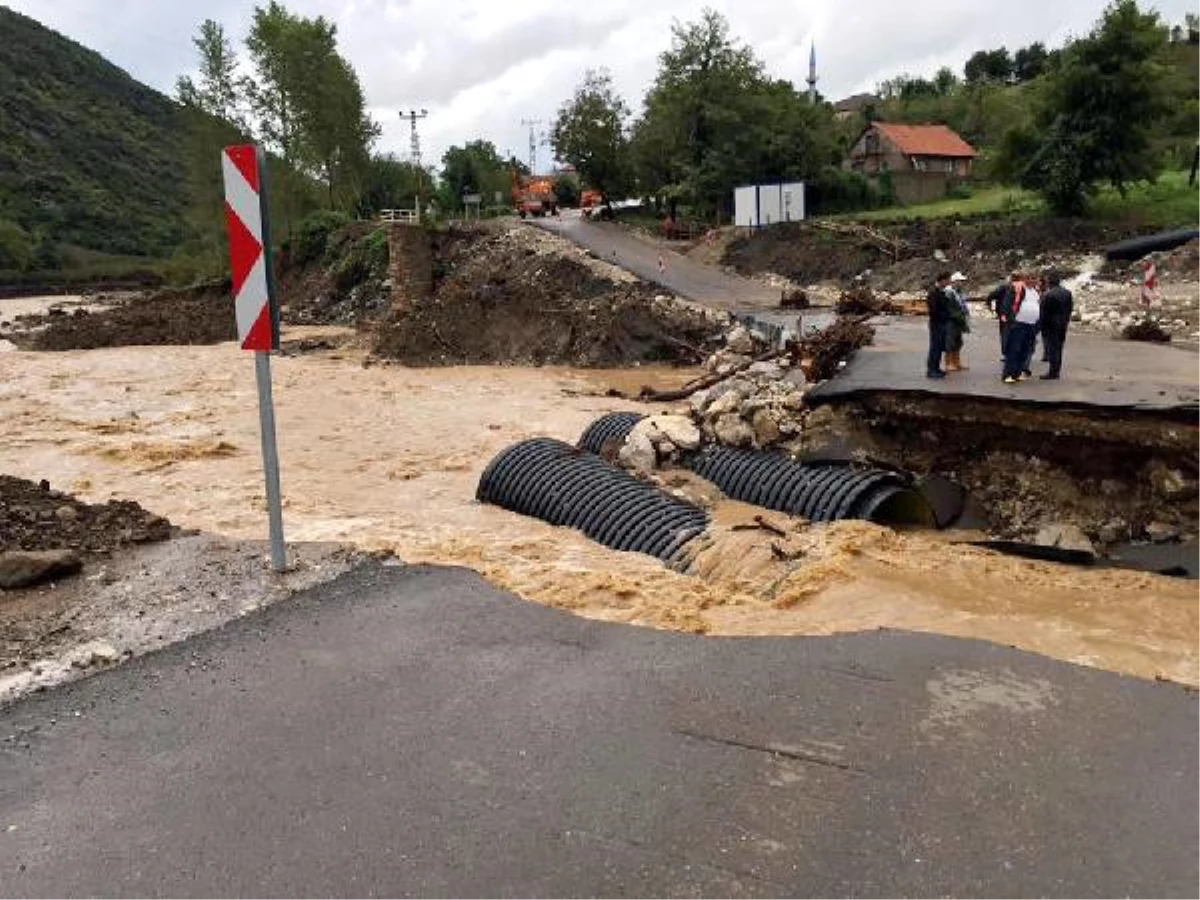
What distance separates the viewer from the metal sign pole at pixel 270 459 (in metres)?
6.75

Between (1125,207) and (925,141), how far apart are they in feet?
98.0

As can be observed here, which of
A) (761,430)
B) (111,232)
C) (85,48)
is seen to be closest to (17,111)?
(111,232)

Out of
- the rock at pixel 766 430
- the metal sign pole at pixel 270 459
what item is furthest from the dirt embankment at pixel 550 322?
the metal sign pole at pixel 270 459

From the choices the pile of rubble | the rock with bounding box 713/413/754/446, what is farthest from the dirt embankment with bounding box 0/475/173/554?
the rock with bounding box 713/413/754/446

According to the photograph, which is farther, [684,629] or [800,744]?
[684,629]

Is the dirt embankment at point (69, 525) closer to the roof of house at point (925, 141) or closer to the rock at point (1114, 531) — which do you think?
the rock at point (1114, 531)

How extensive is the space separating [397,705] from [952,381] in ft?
29.4

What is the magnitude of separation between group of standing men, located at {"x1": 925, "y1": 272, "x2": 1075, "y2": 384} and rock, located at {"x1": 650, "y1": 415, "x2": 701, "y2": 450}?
10.0 ft

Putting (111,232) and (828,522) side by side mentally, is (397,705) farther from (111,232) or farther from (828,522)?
(111,232)

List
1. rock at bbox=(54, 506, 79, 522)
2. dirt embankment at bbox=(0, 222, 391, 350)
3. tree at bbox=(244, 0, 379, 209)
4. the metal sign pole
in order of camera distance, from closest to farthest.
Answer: the metal sign pole, rock at bbox=(54, 506, 79, 522), dirt embankment at bbox=(0, 222, 391, 350), tree at bbox=(244, 0, 379, 209)

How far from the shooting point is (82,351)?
3409 centimetres

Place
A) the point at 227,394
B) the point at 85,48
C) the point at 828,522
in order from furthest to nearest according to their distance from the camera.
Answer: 1. the point at 85,48
2. the point at 227,394
3. the point at 828,522

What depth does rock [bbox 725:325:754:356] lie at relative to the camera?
21.4 m

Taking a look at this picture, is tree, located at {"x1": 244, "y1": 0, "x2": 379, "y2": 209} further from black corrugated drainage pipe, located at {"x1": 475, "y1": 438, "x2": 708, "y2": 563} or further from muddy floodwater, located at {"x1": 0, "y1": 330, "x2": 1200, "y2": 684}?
black corrugated drainage pipe, located at {"x1": 475, "y1": 438, "x2": 708, "y2": 563}
